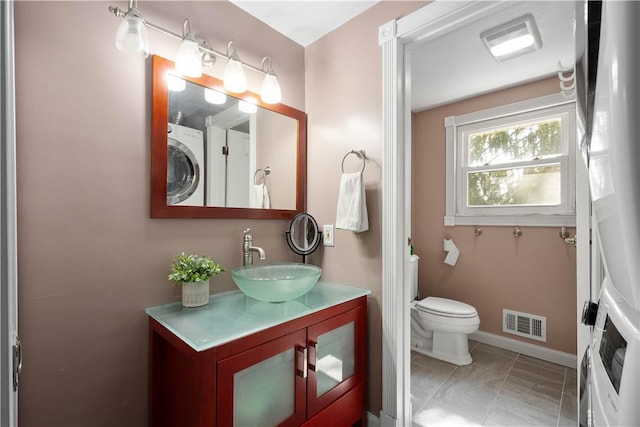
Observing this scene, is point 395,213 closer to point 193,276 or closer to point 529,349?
point 193,276

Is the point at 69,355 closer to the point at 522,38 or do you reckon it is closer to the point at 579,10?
the point at 579,10

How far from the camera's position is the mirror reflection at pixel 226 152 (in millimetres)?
1336

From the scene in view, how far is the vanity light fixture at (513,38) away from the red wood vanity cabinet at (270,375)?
1820 mm

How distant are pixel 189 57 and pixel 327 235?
3.67ft

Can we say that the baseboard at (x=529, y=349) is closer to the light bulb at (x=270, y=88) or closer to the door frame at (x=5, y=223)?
the light bulb at (x=270, y=88)

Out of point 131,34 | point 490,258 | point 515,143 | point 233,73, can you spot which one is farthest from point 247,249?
point 515,143

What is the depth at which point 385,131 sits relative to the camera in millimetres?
1480

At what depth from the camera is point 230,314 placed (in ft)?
3.90

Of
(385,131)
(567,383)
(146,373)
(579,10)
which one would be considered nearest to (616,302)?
(579,10)

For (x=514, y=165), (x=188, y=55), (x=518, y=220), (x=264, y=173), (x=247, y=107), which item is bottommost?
(x=518, y=220)

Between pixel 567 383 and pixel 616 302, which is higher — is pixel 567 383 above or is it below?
below

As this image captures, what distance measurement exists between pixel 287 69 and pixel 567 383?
2.80m

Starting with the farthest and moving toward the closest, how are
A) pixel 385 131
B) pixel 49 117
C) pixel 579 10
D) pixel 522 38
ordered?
pixel 522 38, pixel 385 131, pixel 49 117, pixel 579 10

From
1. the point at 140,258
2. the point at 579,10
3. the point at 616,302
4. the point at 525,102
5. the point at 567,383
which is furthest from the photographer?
the point at 525,102
